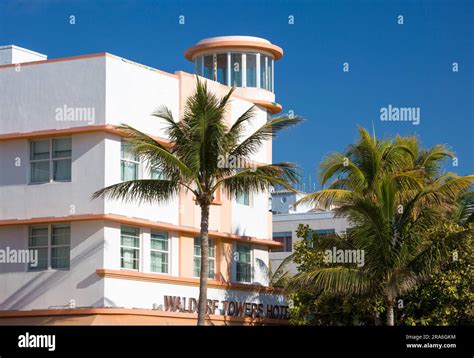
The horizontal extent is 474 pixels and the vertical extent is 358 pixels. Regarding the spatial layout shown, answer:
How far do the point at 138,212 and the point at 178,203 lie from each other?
7.43 ft

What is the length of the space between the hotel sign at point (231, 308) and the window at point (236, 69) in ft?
27.4

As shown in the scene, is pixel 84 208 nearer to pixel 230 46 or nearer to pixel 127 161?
pixel 127 161

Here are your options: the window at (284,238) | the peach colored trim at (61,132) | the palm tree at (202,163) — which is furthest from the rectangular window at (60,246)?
the window at (284,238)

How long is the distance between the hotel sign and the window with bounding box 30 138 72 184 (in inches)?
204

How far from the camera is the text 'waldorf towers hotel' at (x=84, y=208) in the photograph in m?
33.8

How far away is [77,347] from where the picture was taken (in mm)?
20922

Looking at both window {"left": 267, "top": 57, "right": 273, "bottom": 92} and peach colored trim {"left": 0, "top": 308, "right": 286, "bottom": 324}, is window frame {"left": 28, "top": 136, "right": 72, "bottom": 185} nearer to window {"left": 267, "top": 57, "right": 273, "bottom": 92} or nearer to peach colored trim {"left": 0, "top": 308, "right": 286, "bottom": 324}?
peach colored trim {"left": 0, "top": 308, "right": 286, "bottom": 324}

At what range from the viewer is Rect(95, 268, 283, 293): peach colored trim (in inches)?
1324

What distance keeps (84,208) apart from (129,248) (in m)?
1.95

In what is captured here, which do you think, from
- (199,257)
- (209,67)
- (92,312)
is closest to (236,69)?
(209,67)

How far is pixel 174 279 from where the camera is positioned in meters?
36.1

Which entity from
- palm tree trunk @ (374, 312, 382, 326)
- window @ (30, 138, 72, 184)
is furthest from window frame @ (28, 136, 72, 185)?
palm tree trunk @ (374, 312, 382, 326)

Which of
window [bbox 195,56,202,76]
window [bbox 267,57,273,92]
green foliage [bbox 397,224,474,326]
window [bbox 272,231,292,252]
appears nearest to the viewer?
green foliage [bbox 397,224,474,326]

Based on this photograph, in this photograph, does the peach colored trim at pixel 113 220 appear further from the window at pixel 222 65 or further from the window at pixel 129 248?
the window at pixel 222 65
